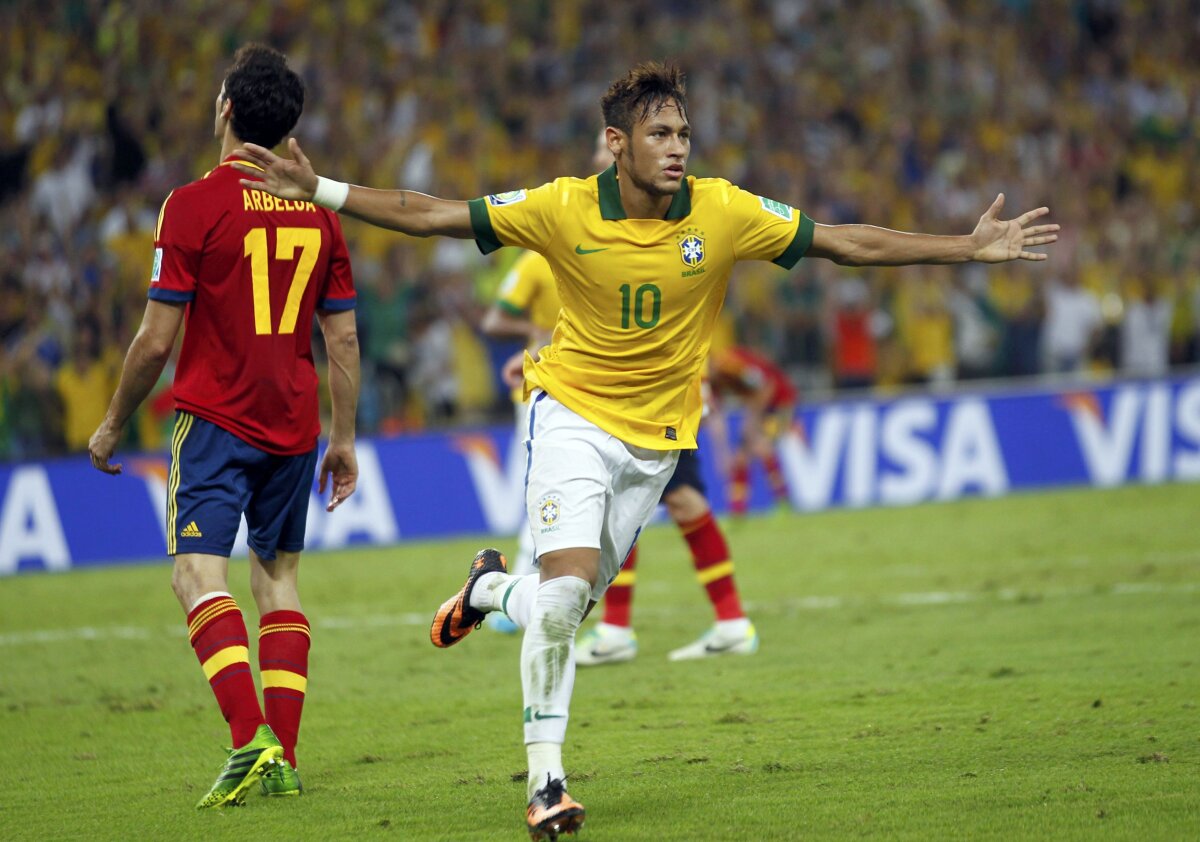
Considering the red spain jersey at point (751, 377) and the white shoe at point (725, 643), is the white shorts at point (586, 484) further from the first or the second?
the red spain jersey at point (751, 377)

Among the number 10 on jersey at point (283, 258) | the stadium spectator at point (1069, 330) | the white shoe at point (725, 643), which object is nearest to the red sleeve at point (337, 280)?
the number 10 on jersey at point (283, 258)

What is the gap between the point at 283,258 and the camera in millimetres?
5762

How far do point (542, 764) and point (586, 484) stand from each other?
95 cm

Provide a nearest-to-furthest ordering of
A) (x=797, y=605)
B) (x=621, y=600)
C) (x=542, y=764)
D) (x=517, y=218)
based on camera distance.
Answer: (x=542, y=764) < (x=517, y=218) < (x=621, y=600) < (x=797, y=605)

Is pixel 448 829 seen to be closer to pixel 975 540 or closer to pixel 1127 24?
pixel 975 540

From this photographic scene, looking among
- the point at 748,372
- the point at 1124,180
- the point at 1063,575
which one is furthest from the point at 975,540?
the point at 1124,180

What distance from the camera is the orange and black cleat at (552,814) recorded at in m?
4.72

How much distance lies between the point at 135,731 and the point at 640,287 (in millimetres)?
3376

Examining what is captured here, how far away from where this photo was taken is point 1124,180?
73.1 feet

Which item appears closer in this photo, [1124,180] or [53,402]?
[53,402]

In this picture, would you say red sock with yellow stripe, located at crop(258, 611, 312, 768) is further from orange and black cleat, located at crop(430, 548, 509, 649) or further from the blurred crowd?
the blurred crowd

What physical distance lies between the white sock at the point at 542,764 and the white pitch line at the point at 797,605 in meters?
5.55

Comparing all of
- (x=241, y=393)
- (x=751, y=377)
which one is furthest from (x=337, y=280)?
(x=751, y=377)

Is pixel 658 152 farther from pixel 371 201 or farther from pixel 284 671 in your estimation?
pixel 284 671
